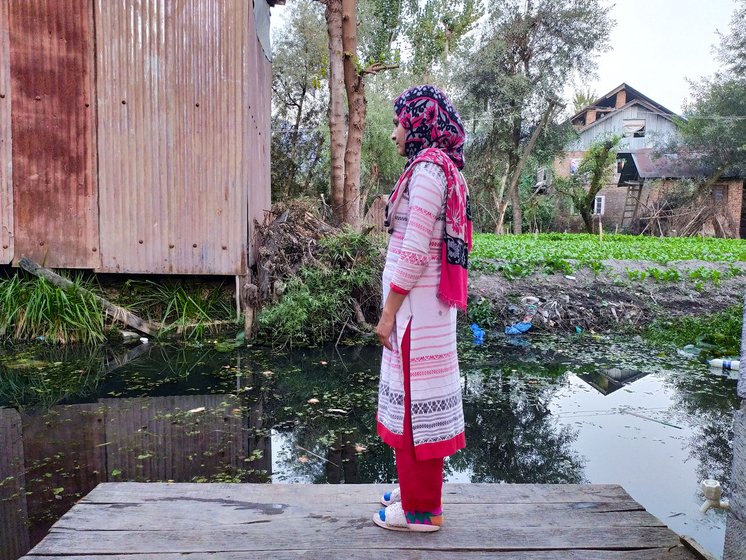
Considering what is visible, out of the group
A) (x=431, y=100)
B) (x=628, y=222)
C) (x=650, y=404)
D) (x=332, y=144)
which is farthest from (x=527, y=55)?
(x=431, y=100)

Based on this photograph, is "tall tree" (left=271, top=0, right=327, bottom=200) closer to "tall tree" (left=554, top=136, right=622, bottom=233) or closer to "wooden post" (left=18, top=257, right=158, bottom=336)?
"wooden post" (left=18, top=257, right=158, bottom=336)

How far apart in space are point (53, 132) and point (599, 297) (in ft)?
23.8

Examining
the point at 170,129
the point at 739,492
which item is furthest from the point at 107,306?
Result: the point at 739,492

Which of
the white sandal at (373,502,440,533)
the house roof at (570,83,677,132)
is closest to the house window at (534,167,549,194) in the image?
the house roof at (570,83,677,132)

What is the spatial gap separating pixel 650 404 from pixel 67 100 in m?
6.62

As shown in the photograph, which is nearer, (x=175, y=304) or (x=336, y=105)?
(x=175, y=304)

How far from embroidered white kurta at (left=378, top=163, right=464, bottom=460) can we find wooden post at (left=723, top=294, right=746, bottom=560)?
911mm

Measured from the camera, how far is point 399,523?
2.25 m

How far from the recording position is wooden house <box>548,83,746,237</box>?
2411 cm

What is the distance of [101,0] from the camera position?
627 centimetres

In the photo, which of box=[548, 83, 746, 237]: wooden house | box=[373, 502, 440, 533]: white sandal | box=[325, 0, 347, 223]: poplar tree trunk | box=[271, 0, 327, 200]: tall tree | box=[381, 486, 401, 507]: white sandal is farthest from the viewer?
box=[548, 83, 746, 237]: wooden house

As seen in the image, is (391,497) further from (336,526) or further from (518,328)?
(518,328)

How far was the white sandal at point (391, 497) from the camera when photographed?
2.38 m

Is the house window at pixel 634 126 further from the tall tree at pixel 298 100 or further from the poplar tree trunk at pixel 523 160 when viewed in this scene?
the tall tree at pixel 298 100
